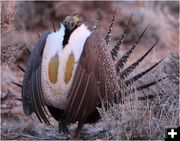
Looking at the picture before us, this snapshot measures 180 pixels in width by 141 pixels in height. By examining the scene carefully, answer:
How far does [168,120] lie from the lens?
533 centimetres

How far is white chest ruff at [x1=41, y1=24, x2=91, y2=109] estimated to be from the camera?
5.03m

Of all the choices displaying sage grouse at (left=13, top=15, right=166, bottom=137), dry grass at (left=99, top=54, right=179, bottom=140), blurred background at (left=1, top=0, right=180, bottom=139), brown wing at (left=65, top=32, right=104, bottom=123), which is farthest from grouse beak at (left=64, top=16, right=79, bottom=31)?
blurred background at (left=1, top=0, right=180, bottom=139)

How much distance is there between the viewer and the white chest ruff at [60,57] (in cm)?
503

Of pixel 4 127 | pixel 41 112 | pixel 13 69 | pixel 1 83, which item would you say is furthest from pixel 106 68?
pixel 13 69

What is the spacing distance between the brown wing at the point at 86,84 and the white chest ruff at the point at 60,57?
2.3 inches

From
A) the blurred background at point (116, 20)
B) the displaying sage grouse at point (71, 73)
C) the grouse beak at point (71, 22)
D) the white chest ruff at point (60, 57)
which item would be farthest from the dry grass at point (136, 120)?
the blurred background at point (116, 20)

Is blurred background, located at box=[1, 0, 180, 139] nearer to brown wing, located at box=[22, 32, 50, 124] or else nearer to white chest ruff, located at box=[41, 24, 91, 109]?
brown wing, located at box=[22, 32, 50, 124]

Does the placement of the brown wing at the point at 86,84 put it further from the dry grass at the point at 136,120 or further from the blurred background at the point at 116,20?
the blurred background at the point at 116,20

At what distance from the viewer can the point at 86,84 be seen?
500 centimetres

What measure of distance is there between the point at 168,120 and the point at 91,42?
993 millimetres

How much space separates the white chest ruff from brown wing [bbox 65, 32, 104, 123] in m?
0.06

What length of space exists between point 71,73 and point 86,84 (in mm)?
153

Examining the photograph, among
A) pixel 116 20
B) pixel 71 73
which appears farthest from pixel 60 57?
pixel 116 20

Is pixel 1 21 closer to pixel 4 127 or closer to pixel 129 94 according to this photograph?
pixel 4 127
